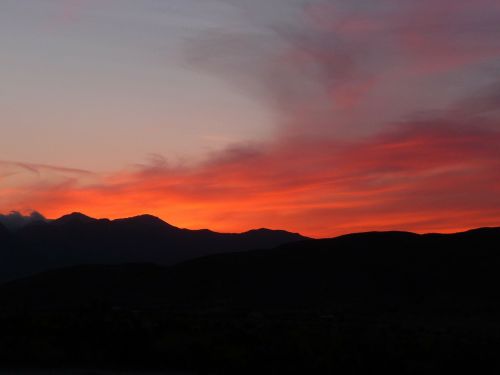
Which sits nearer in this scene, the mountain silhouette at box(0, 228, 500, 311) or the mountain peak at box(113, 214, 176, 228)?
the mountain silhouette at box(0, 228, 500, 311)

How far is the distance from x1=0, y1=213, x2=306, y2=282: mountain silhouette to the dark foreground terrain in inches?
2806

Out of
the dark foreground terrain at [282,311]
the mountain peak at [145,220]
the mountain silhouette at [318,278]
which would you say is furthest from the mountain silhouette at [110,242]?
the dark foreground terrain at [282,311]

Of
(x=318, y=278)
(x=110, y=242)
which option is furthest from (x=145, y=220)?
(x=318, y=278)

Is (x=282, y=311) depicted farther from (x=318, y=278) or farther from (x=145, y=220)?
(x=145, y=220)

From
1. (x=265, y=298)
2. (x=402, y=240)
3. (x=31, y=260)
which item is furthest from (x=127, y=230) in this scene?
(x=265, y=298)

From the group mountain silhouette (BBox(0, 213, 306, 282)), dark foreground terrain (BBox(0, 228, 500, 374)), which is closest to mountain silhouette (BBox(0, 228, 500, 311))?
dark foreground terrain (BBox(0, 228, 500, 374))

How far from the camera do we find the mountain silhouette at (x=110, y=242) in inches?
6481

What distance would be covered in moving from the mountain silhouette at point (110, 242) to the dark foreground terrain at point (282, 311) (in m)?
71.3

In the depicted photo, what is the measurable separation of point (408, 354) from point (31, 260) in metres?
150

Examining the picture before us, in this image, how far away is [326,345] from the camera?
22.4 meters

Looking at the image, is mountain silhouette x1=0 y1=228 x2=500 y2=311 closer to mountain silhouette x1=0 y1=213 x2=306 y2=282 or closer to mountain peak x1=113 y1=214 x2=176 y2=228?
mountain silhouette x1=0 y1=213 x2=306 y2=282

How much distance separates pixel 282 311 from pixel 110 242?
126 meters

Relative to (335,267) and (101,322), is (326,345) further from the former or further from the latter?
(335,267)

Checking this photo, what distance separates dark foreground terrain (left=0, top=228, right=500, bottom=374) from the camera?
21.7 m
